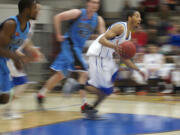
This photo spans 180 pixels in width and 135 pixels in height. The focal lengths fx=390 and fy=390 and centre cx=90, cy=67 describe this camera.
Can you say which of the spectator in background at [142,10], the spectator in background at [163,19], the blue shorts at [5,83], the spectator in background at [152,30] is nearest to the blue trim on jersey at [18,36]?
the blue shorts at [5,83]

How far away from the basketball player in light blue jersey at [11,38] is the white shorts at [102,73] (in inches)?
35.8

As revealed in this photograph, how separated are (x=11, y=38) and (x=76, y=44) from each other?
5.30 ft

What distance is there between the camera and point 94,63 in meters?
5.30

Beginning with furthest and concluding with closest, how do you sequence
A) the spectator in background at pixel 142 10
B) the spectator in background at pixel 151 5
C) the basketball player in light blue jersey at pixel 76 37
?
the spectator in background at pixel 151 5, the spectator in background at pixel 142 10, the basketball player in light blue jersey at pixel 76 37

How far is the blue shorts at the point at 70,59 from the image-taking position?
6.00 meters

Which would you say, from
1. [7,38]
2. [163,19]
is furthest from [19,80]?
[163,19]

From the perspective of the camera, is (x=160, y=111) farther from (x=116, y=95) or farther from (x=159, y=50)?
(x=159, y=50)

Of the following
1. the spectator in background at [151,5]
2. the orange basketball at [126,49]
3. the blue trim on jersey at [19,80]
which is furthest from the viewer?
the spectator in background at [151,5]

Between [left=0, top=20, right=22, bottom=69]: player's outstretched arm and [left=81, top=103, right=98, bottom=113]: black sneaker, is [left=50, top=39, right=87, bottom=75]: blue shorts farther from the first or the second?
[left=0, top=20, right=22, bottom=69]: player's outstretched arm

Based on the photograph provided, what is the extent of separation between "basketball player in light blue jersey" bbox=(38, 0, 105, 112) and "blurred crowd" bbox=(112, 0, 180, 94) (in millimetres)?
2984

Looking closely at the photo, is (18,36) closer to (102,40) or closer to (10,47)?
(10,47)

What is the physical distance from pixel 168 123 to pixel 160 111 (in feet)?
3.63

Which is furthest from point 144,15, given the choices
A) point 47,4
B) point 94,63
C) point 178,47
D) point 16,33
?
point 16,33

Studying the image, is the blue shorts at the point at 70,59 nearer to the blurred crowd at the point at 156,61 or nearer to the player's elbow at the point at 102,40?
the player's elbow at the point at 102,40
